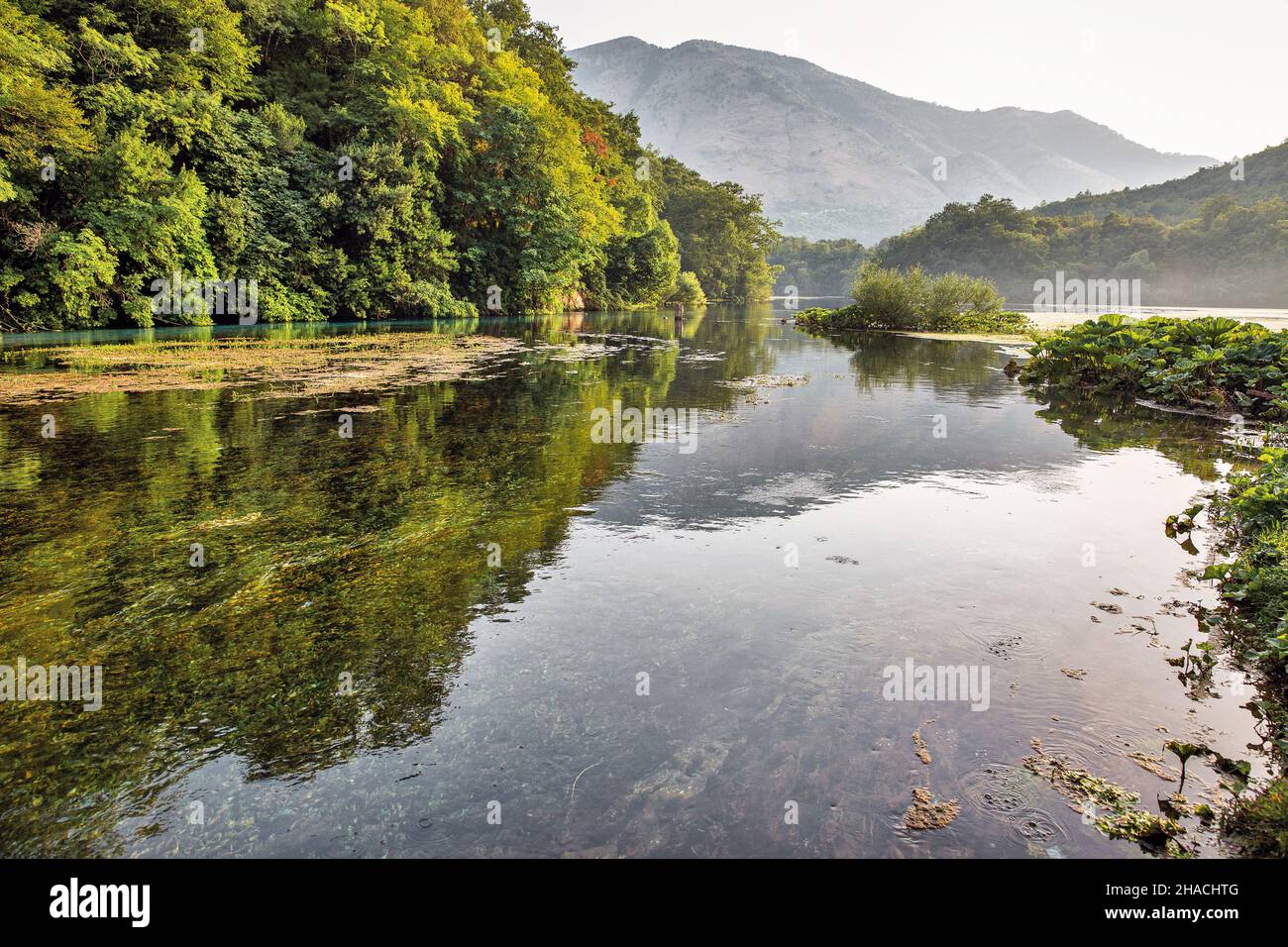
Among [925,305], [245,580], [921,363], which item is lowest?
[245,580]

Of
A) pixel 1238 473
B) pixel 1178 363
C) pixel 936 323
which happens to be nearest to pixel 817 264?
pixel 936 323

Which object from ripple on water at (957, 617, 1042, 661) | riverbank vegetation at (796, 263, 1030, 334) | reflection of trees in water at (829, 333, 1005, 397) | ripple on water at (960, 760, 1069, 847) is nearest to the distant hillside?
riverbank vegetation at (796, 263, 1030, 334)

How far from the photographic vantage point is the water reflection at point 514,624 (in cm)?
248

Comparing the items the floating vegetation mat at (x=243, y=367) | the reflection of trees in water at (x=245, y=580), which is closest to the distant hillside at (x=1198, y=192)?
the floating vegetation mat at (x=243, y=367)

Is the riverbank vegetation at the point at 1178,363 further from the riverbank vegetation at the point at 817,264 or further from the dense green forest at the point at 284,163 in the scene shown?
the riverbank vegetation at the point at 817,264

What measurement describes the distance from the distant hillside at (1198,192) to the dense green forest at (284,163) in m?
83.9

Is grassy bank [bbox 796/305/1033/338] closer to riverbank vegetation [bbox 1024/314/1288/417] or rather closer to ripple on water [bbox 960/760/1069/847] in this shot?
riverbank vegetation [bbox 1024/314/1288/417]

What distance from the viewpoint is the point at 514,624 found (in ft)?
13.1

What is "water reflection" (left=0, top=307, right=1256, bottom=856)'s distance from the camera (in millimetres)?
2476

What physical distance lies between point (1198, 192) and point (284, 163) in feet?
370

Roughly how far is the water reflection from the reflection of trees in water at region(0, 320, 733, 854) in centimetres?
2

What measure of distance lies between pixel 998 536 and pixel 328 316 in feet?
107

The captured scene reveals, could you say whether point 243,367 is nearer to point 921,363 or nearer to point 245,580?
point 245,580
